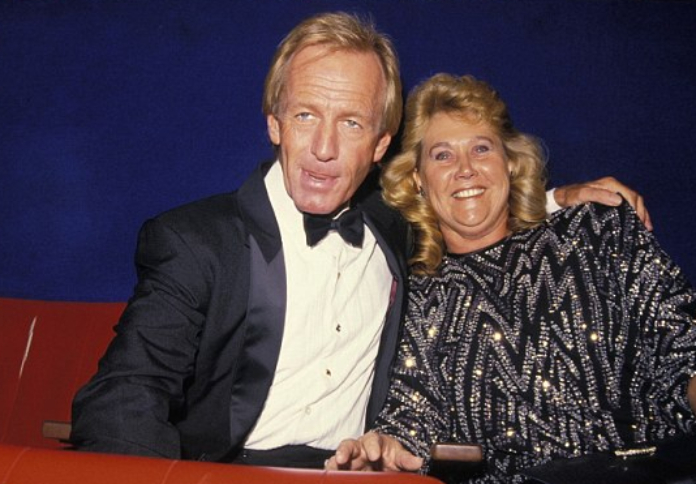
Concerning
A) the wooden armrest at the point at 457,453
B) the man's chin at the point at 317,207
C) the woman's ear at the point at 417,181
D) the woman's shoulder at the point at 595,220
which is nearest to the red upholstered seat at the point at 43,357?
the man's chin at the point at 317,207

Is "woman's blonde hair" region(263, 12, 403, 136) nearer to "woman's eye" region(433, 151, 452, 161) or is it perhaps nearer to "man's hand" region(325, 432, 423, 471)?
"woman's eye" region(433, 151, 452, 161)

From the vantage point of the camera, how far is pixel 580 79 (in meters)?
2.30

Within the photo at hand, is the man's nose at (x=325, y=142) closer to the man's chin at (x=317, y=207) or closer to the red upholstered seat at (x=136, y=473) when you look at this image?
the man's chin at (x=317, y=207)

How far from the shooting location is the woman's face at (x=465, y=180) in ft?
6.20

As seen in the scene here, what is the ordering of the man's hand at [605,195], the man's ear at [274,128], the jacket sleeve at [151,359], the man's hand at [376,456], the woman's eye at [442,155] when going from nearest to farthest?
the jacket sleeve at [151,359], the man's hand at [376,456], the man's ear at [274,128], the man's hand at [605,195], the woman's eye at [442,155]

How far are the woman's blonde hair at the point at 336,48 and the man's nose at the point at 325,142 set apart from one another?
17 cm

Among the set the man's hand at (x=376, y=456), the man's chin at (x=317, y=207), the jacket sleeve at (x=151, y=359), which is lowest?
the man's hand at (x=376, y=456)

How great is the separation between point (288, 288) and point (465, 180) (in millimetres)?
666

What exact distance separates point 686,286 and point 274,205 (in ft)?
3.85

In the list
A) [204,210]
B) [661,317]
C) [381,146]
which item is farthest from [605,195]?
[204,210]

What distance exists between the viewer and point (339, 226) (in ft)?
5.69

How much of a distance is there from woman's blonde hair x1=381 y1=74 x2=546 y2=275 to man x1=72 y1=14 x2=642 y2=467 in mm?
183

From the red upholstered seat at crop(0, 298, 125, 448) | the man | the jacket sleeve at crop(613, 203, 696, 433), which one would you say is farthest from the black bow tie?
the red upholstered seat at crop(0, 298, 125, 448)

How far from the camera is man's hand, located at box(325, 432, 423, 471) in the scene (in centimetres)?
138
